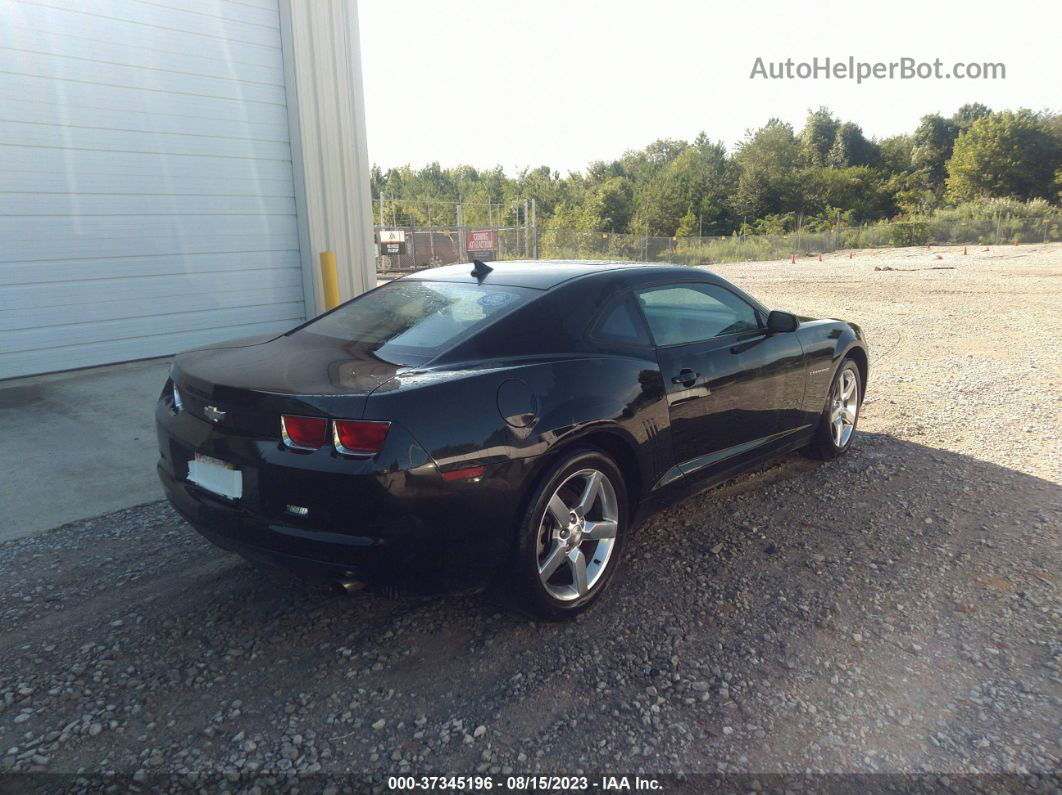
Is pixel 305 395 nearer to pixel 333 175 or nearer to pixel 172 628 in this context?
pixel 172 628

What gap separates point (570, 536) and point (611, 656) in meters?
0.50

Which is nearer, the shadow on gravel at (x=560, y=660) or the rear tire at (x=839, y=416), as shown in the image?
the shadow on gravel at (x=560, y=660)

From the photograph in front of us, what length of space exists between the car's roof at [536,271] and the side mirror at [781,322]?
0.51 metres

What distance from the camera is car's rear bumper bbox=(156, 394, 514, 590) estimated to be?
257 centimetres

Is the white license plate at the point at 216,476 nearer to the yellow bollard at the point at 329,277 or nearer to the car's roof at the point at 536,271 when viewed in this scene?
the car's roof at the point at 536,271

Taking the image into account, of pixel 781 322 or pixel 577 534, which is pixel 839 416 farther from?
pixel 577 534

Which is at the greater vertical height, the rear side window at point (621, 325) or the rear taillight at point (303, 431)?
the rear side window at point (621, 325)

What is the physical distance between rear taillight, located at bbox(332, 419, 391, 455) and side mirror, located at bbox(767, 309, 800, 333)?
8.77 feet

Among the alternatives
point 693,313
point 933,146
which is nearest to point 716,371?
point 693,313

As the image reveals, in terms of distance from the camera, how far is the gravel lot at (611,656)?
2410 millimetres

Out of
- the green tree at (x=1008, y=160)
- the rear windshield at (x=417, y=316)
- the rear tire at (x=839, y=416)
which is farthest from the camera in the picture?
the green tree at (x=1008, y=160)

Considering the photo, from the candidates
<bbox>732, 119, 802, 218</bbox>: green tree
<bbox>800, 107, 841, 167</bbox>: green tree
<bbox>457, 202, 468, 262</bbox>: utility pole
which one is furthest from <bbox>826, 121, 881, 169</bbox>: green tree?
<bbox>457, 202, 468, 262</bbox>: utility pole

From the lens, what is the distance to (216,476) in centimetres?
291

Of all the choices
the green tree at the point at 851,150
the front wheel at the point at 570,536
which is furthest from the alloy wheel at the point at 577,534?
the green tree at the point at 851,150
